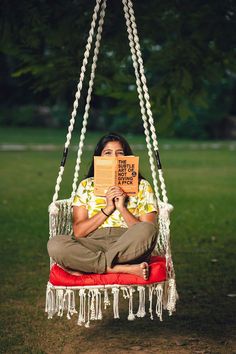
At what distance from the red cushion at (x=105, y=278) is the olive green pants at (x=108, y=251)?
6cm

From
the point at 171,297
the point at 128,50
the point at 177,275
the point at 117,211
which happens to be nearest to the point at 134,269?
the point at 171,297

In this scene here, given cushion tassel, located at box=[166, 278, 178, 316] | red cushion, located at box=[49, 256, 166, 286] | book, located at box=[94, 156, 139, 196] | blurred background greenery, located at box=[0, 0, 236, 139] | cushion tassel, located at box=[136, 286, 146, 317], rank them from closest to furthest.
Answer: red cushion, located at box=[49, 256, 166, 286], cushion tassel, located at box=[136, 286, 146, 317], cushion tassel, located at box=[166, 278, 178, 316], book, located at box=[94, 156, 139, 196], blurred background greenery, located at box=[0, 0, 236, 139]

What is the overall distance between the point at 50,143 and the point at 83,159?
687 centimetres

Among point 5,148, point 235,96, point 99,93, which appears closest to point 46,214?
point 99,93

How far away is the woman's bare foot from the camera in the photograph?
4949mm

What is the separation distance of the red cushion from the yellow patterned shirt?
0.53 metres

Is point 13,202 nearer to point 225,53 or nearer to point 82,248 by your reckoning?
point 225,53

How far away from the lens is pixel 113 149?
18.3ft

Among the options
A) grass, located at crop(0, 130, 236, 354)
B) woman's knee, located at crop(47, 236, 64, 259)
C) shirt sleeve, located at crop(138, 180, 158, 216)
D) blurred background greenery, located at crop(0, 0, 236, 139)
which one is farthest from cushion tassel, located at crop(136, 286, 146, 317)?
blurred background greenery, located at crop(0, 0, 236, 139)

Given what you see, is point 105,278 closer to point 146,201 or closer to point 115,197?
point 115,197

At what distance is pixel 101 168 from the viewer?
5.38 m

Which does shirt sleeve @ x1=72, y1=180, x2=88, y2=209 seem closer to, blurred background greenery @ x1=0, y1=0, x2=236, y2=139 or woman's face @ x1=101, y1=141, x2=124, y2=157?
woman's face @ x1=101, y1=141, x2=124, y2=157

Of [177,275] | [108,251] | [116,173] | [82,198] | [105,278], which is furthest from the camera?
[177,275]

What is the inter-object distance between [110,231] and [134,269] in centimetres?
55
